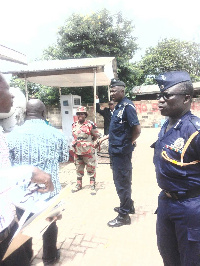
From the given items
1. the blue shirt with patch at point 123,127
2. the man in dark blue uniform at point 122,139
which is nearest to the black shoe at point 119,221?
the man in dark blue uniform at point 122,139

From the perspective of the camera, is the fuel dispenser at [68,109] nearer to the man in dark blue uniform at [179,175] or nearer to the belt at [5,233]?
the man in dark blue uniform at [179,175]

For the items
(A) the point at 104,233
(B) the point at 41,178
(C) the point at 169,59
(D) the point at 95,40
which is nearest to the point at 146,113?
(D) the point at 95,40

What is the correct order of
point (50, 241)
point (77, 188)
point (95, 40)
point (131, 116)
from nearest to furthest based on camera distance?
point (50, 241)
point (131, 116)
point (77, 188)
point (95, 40)

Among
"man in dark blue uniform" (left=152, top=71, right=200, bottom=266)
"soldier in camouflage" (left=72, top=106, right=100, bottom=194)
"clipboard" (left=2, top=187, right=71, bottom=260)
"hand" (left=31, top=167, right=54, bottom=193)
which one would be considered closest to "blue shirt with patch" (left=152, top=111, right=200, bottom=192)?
"man in dark blue uniform" (left=152, top=71, right=200, bottom=266)

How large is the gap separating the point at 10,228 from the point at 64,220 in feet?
7.48

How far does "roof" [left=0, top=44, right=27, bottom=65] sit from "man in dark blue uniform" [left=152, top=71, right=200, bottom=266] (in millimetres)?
3503

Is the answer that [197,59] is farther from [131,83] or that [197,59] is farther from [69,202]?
[69,202]

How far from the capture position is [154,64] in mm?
24203

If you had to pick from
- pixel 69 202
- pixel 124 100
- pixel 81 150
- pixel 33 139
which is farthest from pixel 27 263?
pixel 81 150

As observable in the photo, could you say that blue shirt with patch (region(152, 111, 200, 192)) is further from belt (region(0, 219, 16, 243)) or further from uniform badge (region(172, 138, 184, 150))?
belt (region(0, 219, 16, 243))

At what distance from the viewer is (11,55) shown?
4.60m

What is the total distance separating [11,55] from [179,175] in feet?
13.7

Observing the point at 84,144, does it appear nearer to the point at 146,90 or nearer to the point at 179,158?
the point at 179,158

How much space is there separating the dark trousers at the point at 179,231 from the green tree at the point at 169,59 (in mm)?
22773
